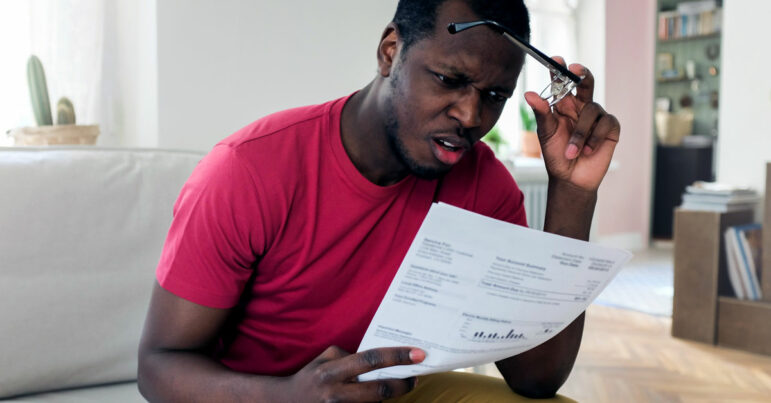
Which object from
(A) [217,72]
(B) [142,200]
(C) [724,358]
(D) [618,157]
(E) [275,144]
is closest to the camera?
(E) [275,144]

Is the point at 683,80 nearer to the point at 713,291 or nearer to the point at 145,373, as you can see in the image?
the point at 713,291

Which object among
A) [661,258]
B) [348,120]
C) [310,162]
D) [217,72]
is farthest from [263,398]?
[661,258]

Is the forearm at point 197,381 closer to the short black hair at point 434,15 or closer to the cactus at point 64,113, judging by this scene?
the short black hair at point 434,15

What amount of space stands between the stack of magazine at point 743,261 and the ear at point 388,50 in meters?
2.62

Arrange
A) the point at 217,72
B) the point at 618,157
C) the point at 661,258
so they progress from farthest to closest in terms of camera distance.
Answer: the point at 618,157
the point at 661,258
the point at 217,72

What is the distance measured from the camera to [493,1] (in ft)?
3.25

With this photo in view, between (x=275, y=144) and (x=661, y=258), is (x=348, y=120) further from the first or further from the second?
(x=661, y=258)

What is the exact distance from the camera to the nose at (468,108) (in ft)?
3.22

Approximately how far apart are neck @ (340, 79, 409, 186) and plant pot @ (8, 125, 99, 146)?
1016 mm

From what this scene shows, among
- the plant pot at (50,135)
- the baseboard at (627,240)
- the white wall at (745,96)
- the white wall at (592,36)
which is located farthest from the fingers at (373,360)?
the baseboard at (627,240)

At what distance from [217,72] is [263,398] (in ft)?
5.11

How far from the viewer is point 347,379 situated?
83 centimetres

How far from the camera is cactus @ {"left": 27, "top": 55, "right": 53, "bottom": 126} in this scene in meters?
1.81

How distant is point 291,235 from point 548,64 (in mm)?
444
